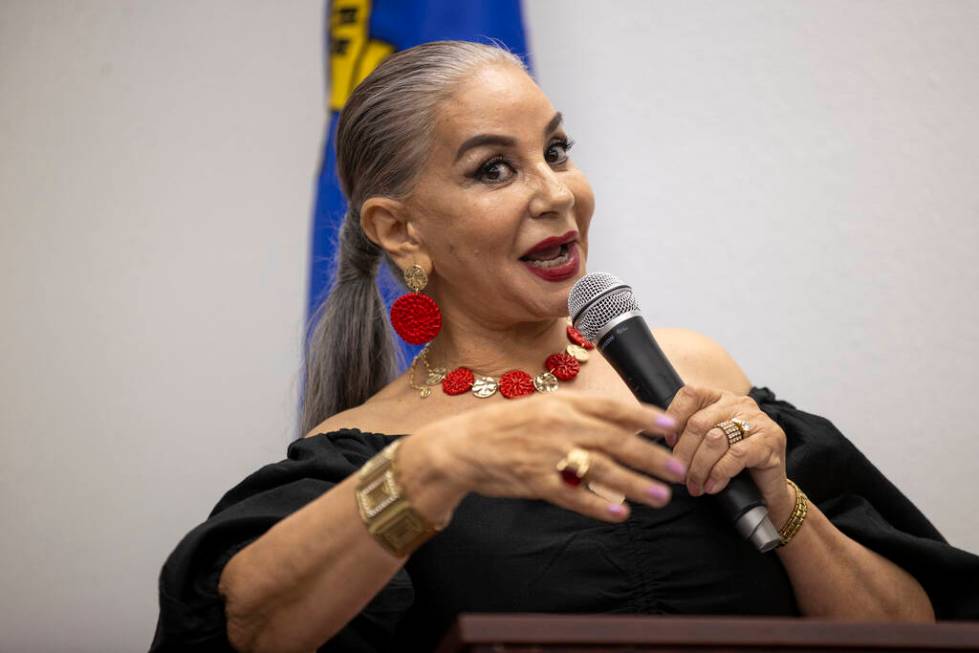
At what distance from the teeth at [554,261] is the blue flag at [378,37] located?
2.43 ft

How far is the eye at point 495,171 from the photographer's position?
1.77 meters

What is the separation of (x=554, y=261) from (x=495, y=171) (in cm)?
17

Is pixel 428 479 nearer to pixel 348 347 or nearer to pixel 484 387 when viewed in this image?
pixel 484 387

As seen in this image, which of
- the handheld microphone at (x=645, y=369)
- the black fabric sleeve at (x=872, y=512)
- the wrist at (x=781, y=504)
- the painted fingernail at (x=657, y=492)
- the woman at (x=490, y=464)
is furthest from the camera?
the black fabric sleeve at (x=872, y=512)

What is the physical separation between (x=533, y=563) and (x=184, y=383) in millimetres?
1205

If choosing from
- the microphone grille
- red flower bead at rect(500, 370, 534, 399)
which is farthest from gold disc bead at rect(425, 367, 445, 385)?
the microphone grille

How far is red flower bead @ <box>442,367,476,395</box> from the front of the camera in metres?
1.84

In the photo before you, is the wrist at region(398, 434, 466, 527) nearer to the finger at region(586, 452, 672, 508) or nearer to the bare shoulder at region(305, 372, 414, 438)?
the finger at region(586, 452, 672, 508)

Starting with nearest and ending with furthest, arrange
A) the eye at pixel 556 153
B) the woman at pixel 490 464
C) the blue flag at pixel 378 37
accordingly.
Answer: the woman at pixel 490 464, the eye at pixel 556 153, the blue flag at pixel 378 37

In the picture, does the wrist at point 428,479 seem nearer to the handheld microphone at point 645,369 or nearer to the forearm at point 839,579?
the handheld microphone at point 645,369

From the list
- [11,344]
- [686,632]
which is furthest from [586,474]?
[11,344]

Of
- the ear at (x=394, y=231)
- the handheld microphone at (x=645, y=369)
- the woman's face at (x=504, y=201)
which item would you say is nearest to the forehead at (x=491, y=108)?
the woman's face at (x=504, y=201)

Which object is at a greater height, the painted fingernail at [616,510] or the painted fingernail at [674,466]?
the painted fingernail at [674,466]

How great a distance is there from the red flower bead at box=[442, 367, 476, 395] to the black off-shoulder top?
0.70 ft
